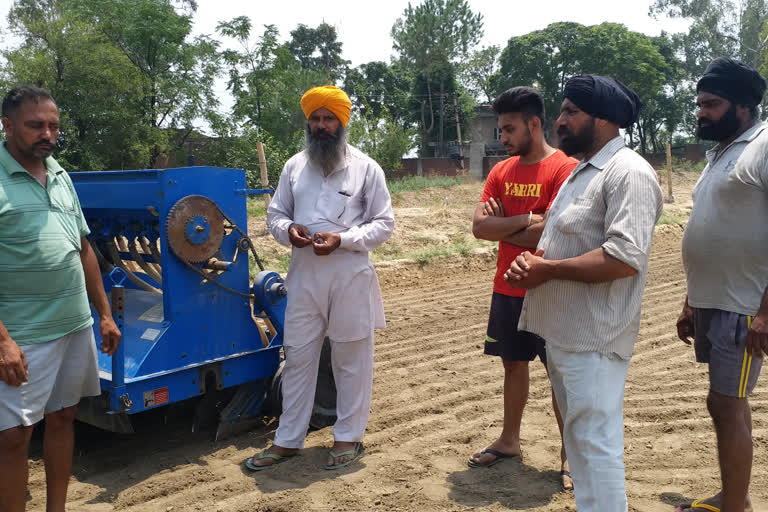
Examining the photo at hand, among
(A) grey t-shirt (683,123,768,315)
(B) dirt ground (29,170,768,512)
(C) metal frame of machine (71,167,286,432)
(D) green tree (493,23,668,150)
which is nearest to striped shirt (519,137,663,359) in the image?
(A) grey t-shirt (683,123,768,315)

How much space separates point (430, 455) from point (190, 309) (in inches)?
65.7

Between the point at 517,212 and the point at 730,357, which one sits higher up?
the point at 517,212

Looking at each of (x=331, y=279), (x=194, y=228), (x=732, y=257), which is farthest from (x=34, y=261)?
(x=732, y=257)

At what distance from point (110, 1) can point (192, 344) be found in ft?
98.3

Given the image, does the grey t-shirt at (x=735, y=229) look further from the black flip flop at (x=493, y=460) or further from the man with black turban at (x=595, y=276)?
the black flip flop at (x=493, y=460)

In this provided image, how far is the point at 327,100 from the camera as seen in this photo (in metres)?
3.89

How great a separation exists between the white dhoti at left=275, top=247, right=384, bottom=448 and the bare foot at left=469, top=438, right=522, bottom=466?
691 mm

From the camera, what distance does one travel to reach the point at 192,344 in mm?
3916

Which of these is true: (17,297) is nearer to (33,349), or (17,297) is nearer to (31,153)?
(33,349)

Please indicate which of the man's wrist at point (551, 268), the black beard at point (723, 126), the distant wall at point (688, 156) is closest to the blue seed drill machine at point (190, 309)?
the man's wrist at point (551, 268)

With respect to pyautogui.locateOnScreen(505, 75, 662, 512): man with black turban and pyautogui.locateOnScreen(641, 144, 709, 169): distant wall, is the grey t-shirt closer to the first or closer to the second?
pyautogui.locateOnScreen(505, 75, 662, 512): man with black turban

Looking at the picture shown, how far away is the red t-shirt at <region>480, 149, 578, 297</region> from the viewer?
11.3 feet

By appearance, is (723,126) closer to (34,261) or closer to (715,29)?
(34,261)

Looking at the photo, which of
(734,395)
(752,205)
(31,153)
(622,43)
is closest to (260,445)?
(31,153)
